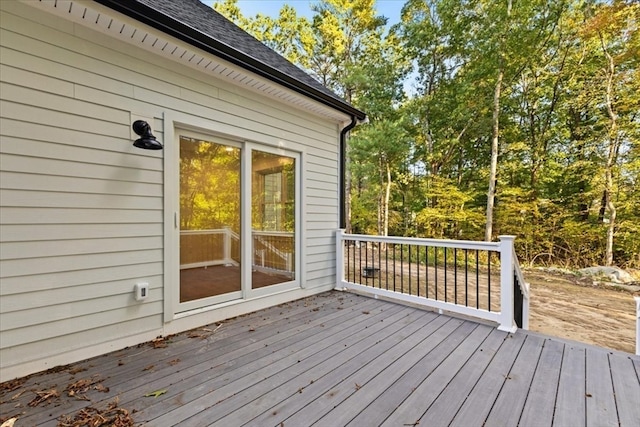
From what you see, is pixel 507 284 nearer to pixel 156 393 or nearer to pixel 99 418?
pixel 156 393

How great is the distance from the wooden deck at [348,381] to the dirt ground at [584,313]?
4.33 feet

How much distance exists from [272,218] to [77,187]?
203cm

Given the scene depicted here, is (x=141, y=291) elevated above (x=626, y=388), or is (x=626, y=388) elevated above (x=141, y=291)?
(x=141, y=291)

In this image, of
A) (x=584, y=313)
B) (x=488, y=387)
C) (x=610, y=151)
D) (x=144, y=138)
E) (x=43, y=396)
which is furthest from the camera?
(x=610, y=151)

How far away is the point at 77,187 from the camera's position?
224cm

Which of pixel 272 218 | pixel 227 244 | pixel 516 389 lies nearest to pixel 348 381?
pixel 516 389

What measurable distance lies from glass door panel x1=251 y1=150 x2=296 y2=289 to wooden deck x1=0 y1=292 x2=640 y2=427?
0.94m

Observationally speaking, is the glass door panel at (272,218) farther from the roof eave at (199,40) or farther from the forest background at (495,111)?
the forest background at (495,111)

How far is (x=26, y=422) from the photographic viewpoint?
5.08 feet

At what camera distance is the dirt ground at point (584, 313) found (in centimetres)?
337

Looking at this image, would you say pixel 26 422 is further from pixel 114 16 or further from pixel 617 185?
pixel 617 185

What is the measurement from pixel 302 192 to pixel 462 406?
3.04 meters

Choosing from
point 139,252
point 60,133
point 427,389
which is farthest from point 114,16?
point 427,389

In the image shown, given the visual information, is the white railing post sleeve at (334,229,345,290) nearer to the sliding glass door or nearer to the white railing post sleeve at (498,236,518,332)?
the sliding glass door
